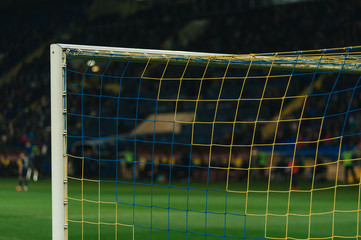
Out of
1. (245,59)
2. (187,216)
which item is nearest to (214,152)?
(187,216)

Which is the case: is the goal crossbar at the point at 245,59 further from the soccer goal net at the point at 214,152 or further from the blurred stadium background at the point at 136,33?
the blurred stadium background at the point at 136,33

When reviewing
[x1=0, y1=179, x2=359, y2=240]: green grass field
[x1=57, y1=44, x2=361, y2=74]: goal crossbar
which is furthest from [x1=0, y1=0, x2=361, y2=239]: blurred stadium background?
[x1=57, y1=44, x2=361, y2=74]: goal crossbar

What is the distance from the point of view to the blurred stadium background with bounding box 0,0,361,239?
22.8 m

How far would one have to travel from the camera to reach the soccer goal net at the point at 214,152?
5.61m

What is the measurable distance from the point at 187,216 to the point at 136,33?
20228 millimetres

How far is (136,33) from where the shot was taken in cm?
2844

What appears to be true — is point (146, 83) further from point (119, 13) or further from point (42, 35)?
point (42, 35)

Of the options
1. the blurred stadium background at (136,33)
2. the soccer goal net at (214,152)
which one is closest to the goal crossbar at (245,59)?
the soccer goal net at (214,152)

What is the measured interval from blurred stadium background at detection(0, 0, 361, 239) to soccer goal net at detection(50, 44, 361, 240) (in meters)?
0.35

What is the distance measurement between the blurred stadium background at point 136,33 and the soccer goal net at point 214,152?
35cm

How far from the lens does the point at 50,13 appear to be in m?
35.2

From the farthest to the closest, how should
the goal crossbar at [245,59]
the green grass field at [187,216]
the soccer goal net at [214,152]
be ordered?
the green grass field at [187,216] → the soccer goal net at [214,152] → the goal crossbar at [245,59]

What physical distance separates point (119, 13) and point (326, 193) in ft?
65.9

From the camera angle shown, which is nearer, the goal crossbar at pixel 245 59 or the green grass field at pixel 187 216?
the goal crossbar at pixel 245 59
